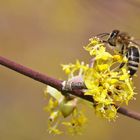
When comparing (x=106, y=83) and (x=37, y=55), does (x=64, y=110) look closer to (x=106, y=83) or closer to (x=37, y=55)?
(x=106, y=83)

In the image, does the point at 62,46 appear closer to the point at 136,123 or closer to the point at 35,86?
the point at 35,86

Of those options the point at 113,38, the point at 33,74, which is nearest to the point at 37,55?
the point at 113,38

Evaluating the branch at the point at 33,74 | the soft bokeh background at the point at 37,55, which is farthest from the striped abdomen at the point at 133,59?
the soft bokeh background at the point at 37,55

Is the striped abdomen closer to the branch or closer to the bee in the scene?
the bee

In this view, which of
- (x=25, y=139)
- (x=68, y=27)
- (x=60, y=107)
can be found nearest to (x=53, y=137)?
(x=25, y=139)

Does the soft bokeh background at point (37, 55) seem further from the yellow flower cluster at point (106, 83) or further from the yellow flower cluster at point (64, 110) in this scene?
the yellow flower cluster at point (106, 83)

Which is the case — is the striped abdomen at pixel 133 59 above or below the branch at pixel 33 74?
above
